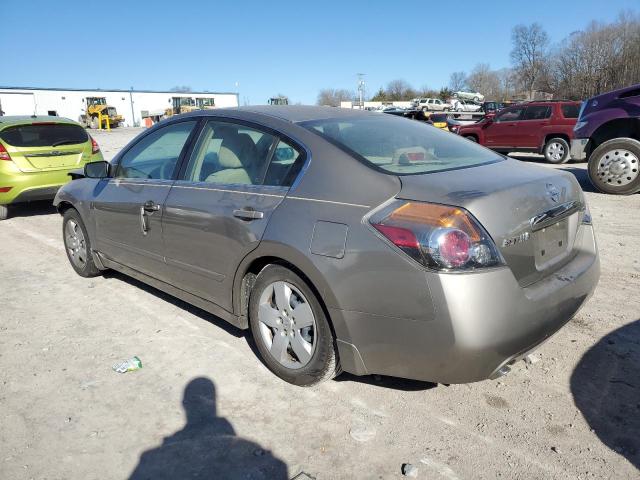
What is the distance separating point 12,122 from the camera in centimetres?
789

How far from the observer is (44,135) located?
8.07m

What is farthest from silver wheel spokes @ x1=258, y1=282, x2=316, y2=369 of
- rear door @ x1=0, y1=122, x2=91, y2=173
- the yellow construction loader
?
the yellow construction loader

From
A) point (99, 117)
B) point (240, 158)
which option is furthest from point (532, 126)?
point (99, 117)

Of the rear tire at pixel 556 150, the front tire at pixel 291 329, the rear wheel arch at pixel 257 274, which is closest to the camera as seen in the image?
the rear wheel arch at pixel 257 274

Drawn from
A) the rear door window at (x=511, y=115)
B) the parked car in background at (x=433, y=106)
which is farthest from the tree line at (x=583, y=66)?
the rear door window at (x=511, y=115)

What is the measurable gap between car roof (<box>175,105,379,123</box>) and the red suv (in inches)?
408

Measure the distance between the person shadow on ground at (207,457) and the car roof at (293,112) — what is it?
1.84 m

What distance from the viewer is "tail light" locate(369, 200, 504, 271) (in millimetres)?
2211

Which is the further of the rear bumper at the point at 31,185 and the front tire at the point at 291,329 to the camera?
the rear bumper at the point at 31,185

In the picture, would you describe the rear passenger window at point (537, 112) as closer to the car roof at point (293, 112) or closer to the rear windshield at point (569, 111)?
the rear windshield at point (569, 111)

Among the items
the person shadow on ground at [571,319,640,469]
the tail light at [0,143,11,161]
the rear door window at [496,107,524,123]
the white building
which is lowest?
the person shadow on ground at [571,319,640,469]

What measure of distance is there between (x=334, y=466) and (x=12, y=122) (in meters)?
7.95

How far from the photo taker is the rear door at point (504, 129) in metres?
14.8

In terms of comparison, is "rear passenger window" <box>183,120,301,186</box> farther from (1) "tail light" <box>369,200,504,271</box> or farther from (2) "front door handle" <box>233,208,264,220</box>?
(1) "tail light" <box>369,200,504,271</box>
